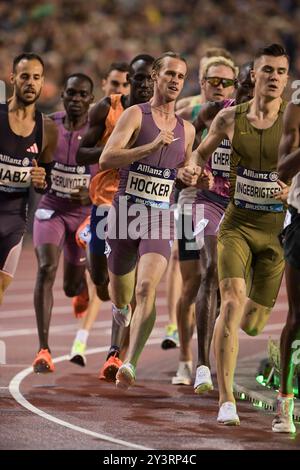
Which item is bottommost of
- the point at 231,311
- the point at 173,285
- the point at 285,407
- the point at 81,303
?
the point at 285,407

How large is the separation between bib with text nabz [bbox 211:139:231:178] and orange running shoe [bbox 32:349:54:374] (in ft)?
7.08

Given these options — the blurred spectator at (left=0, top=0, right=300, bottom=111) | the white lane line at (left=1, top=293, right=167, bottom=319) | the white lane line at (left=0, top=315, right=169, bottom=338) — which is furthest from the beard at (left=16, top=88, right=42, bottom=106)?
the blurred spectator at (left=0, top=0, right=300, bottom=111)

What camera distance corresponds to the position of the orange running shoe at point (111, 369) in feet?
38.9

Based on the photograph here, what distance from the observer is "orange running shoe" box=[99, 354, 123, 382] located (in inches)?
467

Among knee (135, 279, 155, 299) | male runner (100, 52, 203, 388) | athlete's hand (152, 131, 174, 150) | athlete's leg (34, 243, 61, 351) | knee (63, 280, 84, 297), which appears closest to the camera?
athlete's hand (152, 131, 174, 150)

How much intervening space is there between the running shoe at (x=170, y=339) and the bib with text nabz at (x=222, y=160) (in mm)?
2883

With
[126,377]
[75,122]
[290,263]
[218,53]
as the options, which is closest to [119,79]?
[75,122]

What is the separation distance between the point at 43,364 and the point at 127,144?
2.38 meters

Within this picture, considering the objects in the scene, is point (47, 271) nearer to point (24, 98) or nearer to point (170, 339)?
point (24, 98)

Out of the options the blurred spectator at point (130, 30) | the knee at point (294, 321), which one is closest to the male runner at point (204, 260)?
the knee at point (294, 321)

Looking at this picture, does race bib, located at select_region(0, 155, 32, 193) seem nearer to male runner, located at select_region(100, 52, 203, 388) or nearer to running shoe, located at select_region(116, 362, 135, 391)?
male runner, located at select_region(100, 52, 203, 388)

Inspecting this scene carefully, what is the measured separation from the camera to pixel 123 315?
1168 centimetres
